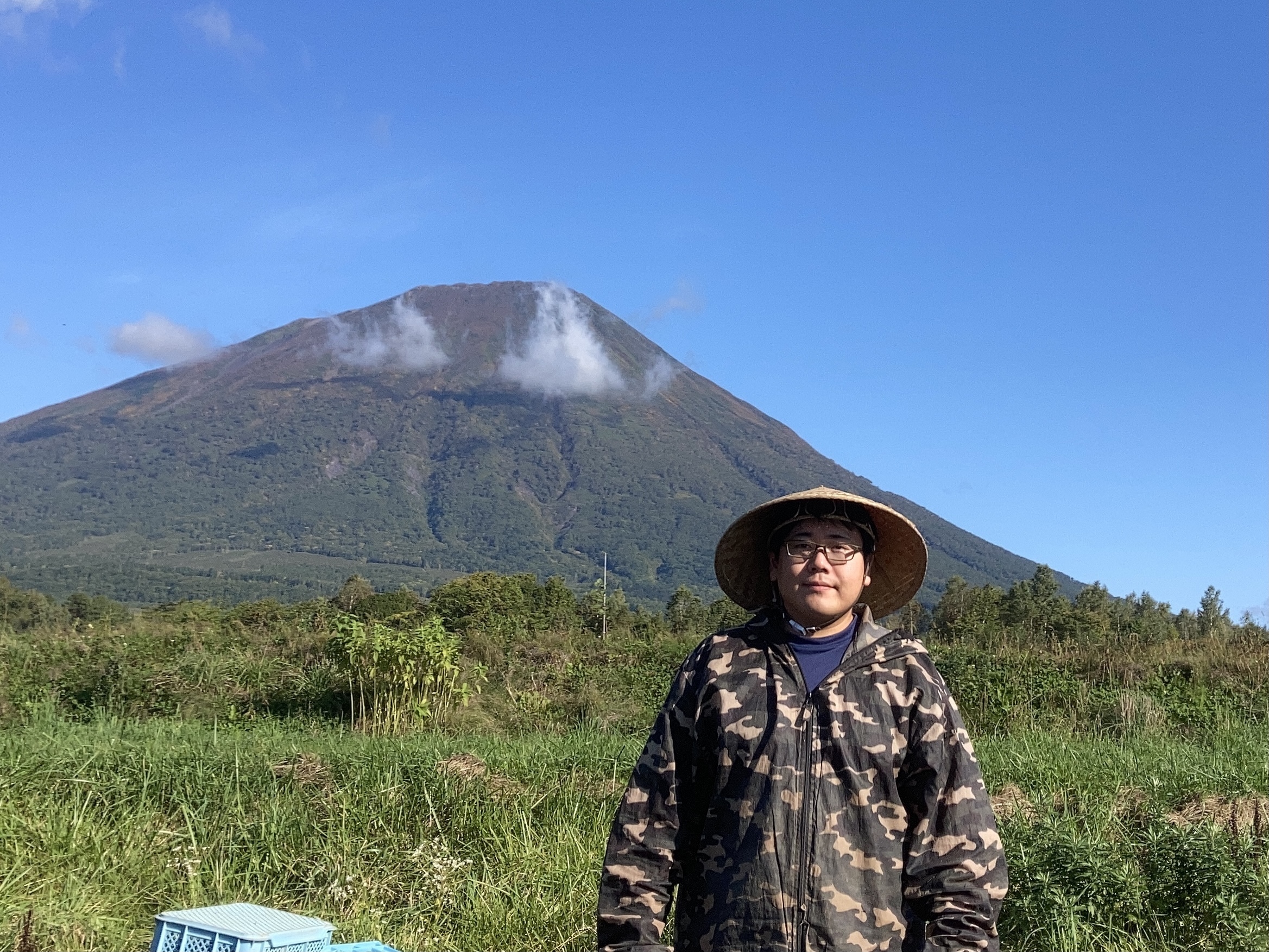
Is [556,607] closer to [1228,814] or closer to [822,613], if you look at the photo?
[1228,814]

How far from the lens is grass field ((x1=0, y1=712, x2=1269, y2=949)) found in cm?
376

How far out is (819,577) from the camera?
7.15 ft

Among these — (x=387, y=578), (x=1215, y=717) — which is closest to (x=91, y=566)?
(x=387, y=578)

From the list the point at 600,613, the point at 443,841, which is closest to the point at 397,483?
the point at 600,613

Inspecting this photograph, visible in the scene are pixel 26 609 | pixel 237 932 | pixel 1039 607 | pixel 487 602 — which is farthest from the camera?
pixel 26 609

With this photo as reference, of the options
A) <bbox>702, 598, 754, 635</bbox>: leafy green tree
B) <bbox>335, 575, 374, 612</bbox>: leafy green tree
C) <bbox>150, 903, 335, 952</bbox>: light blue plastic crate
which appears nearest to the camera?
<bbox>150, 903, 335, 952</bbox>: light blue plastic crate

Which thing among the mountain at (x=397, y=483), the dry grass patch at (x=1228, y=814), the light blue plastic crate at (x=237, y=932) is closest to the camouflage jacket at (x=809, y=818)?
the light blue plastic crate at (x=237, y=932)

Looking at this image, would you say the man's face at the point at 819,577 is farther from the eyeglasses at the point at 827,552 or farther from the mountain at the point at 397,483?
the mountain at the point at 397,483

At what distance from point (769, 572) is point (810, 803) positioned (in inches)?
24.5

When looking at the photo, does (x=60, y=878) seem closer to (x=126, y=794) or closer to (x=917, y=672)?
(x=126, y=794)

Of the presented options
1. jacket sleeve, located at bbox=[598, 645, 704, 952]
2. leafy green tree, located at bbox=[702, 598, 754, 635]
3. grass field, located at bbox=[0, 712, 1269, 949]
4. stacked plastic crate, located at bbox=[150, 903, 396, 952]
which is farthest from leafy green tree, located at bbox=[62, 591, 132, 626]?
jacket sleeve, located at bbox=[598, 645, 704, 952]

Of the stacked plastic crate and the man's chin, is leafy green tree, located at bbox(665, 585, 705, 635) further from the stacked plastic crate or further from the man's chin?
the man's chin

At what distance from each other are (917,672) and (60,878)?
371cm

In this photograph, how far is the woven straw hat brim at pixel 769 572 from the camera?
2.41 m
